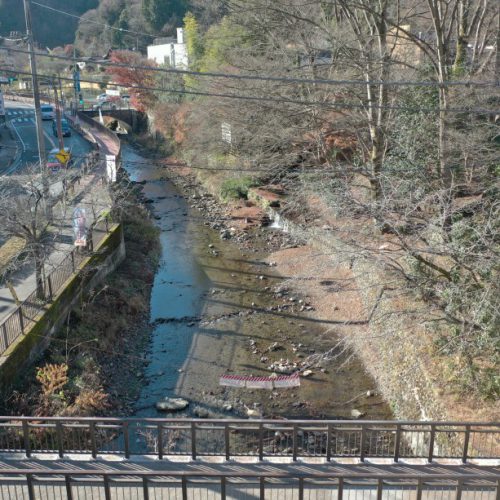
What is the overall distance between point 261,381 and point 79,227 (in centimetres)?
684

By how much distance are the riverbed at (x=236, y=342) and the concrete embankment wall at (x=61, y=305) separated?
2123 millimetres

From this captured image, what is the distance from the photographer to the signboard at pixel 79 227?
618 inches

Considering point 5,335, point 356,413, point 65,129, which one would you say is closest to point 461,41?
point 356,413

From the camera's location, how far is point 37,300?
14.0 m

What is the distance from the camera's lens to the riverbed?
13.2 m

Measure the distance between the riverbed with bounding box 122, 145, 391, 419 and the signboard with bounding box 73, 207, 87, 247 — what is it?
3473 millimetres

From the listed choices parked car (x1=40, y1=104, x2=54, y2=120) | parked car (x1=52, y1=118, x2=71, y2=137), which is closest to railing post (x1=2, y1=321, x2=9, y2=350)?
parked car (x1=52, y1=118, x2=71, y2=137)

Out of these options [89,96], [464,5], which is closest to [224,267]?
[464,5]

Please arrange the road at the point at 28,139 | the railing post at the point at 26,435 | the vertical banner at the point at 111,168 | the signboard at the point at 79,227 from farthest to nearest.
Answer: the road at the point at 28,139, the vertical banner at the point at 111,168, the signboard at the point at 79,227, the railing post at the point at 26,435

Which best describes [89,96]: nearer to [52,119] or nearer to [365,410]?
[52,119]

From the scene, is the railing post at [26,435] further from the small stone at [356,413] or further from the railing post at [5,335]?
the small stone at [356,413]

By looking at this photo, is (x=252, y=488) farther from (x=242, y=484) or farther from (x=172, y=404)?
(x=172, y=404)

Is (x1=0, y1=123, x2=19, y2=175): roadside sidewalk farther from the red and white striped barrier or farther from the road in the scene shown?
the red and white striped barrier

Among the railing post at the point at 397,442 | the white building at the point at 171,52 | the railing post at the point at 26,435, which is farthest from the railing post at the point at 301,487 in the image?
the white building at the point at 171,52
